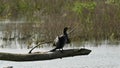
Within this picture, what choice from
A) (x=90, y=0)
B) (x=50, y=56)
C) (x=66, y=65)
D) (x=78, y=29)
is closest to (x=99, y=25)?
(x=78, y=29)

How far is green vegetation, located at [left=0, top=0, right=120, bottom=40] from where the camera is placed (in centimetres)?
2388

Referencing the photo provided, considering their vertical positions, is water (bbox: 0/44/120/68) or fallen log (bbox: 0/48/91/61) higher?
fallen log (bbox: 0/48/91/61)

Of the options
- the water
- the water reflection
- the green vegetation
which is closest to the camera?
the water

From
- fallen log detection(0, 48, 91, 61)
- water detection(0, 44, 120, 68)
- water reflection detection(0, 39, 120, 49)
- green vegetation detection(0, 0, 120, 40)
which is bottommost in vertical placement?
water detection(0, 44, 120, 68)

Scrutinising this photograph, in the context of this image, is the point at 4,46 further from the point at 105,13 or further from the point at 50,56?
the point at 50,56

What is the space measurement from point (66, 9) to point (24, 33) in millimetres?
5895

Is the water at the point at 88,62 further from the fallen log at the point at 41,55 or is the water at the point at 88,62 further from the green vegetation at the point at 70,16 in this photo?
the fallen log at the point at 41,55

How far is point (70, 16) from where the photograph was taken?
2727 centimetres

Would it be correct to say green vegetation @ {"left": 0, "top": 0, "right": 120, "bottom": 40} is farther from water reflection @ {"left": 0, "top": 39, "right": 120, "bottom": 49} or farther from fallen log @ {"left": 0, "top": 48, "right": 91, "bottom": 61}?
fallen log @ {"left": 0, "top": 48, "right": 91, "bottom": 61}

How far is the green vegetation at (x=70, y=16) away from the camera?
78.3 ft

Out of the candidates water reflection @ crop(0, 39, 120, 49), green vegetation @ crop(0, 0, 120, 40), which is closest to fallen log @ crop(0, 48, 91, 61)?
water reflection @ crop(0, 39, 120, 49)

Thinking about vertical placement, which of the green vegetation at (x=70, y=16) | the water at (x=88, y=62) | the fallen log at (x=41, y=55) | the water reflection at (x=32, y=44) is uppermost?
the green vegetation at (x=70, y=16)

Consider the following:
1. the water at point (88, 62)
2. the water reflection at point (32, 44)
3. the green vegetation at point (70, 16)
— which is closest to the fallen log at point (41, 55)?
the water at point (88, 62)

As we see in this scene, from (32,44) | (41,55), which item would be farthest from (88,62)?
(41,55)
